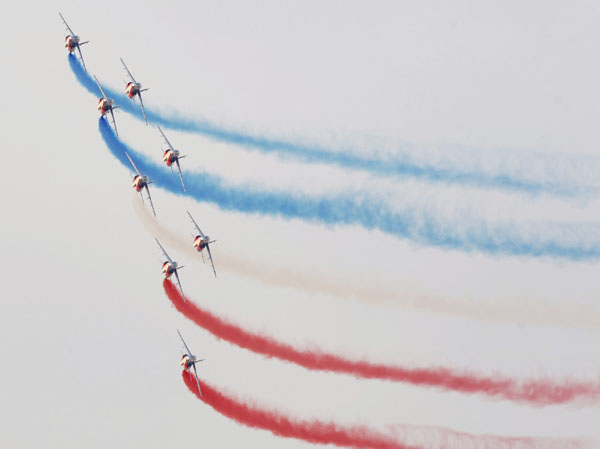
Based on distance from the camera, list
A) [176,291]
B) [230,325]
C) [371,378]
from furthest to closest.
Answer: [176,291] → [230,325] → [371,378]

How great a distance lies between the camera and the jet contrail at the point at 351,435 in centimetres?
5681

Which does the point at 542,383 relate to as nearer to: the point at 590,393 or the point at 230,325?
the point at 590,393

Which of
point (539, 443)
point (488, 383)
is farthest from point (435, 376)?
point (539, 443)

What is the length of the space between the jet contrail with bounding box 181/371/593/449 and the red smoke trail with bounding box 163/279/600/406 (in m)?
2.48

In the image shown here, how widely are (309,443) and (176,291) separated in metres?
13.2

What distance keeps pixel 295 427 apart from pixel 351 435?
3509 mm

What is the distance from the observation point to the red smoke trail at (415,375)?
54.7 metres

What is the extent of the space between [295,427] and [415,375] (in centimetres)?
755

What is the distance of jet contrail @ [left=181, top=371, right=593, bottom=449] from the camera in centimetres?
5681

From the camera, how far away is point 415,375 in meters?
57.1

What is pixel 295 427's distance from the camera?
6019 centimetres

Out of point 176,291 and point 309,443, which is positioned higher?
point 176,291

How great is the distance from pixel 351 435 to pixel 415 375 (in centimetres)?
470

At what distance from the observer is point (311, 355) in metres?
59.1
